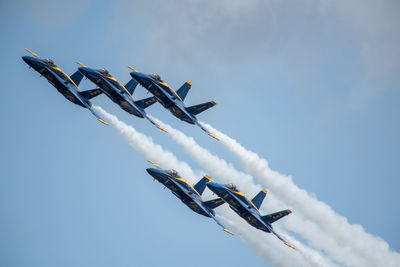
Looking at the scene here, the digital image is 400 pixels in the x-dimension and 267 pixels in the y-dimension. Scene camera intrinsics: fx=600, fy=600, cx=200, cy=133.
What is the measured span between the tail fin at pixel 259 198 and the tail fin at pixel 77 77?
29.5 metres

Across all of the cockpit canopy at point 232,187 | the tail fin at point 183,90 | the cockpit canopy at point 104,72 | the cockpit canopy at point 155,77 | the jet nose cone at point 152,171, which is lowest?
the jet nose cone at point 152,171

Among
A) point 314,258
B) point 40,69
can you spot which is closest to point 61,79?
point 40,69

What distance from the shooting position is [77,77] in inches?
3329

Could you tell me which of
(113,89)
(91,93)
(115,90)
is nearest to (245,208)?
(115,90)

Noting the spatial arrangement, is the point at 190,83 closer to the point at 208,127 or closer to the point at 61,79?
the point at 208,127

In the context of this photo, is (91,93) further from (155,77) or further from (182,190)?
(182,190)

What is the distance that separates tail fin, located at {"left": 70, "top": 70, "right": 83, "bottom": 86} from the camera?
84.3m

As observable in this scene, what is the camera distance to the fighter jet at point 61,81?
263ft

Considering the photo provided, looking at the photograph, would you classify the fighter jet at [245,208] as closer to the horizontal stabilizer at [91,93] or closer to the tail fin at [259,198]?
the tail fin at [259,198]

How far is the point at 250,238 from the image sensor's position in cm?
8062

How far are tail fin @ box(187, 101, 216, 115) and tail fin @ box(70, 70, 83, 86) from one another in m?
16.1

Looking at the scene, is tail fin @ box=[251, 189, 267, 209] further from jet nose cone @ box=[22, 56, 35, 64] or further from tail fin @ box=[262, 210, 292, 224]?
jet nose cone @ box=[22, 56, 35, 64]

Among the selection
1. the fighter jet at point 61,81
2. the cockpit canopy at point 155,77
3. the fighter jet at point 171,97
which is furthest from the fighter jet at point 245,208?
the fighter jet at point 61,81

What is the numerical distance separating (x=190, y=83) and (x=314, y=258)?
29480 mm
